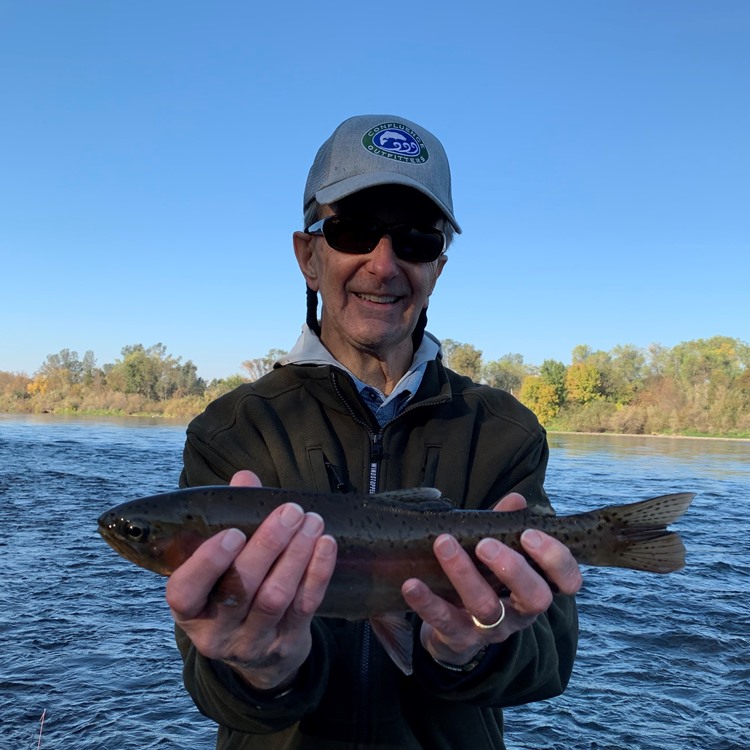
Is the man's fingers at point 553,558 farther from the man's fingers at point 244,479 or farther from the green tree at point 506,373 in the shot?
the green tree at point 506,373

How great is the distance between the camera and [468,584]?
227cm

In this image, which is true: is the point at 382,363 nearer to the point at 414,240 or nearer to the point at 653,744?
the point at 414,240

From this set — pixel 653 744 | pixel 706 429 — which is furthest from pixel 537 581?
pixel 706 429

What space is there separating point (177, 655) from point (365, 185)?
20.3 feet

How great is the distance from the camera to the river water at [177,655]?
6.07m

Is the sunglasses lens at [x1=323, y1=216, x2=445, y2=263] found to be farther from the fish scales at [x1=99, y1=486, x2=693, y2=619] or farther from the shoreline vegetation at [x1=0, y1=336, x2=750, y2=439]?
the shoreline vegetation at [x1=0, y1=336, x2=750, y2=439]

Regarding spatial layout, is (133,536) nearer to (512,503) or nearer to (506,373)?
(512,503)

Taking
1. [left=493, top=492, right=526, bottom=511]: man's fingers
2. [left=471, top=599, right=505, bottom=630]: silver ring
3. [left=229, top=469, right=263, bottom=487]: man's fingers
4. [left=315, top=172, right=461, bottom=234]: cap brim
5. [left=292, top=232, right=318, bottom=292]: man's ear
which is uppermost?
[left=315, top=172, right=461, bottom=234]: cap brim

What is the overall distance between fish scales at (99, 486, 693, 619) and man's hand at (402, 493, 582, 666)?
0.16 m

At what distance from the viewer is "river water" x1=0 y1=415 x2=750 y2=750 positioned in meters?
6.07

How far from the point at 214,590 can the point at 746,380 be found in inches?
2961

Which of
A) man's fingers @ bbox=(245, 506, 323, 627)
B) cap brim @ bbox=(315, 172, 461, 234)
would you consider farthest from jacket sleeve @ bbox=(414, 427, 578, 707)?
cap brim @ bbox=(315, 172, 461, 234)

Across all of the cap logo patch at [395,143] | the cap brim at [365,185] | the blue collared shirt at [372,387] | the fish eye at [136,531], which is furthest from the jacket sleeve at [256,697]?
the cap logo patch at [395,143]

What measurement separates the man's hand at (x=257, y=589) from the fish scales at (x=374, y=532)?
0.26 meters
